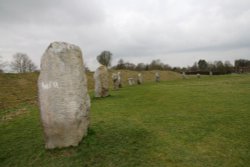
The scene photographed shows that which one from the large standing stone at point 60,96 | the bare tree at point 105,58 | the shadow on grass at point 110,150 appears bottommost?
the shadow on grass at point 110,150

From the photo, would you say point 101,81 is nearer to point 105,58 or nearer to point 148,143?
point 148,143

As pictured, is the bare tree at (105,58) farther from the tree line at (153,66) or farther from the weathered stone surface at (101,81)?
the weathered stone surface at (101,81)

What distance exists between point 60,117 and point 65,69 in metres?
1.27

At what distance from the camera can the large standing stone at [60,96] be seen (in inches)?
255

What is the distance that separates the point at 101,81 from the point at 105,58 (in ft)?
210

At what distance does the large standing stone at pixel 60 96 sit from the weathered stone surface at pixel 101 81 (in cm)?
1059

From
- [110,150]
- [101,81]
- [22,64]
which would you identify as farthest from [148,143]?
[22,64]

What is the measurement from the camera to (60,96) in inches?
255

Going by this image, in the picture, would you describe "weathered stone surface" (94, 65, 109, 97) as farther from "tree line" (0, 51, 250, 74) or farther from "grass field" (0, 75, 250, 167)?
"tree line" (0, 51, 250, 74)

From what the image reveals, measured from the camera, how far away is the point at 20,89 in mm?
33000

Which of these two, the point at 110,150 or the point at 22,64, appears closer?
the point at 110,150

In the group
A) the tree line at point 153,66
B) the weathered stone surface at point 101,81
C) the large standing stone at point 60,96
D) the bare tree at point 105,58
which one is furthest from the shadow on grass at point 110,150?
the bare tree at point 105,58

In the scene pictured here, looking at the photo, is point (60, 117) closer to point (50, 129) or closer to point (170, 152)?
point (50, 129)

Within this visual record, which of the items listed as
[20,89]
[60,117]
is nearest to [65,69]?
[60,117]
